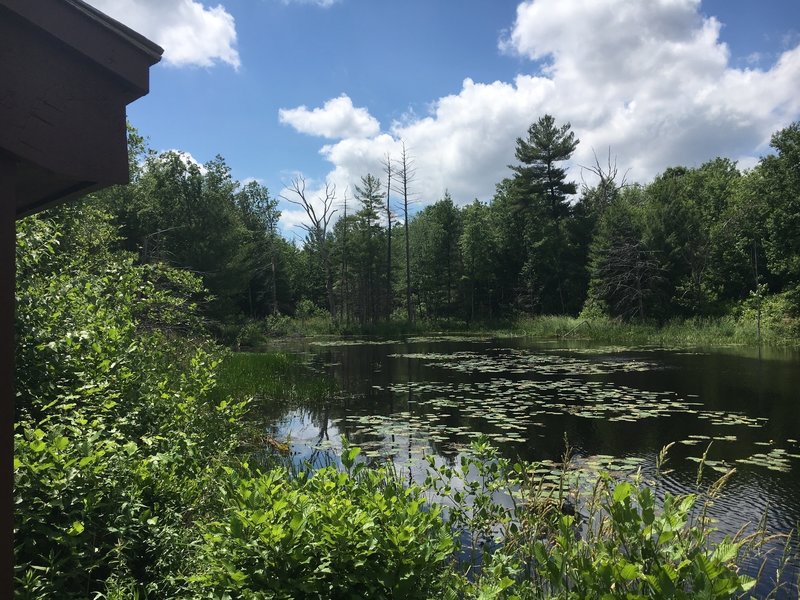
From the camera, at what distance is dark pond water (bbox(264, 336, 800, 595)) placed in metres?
6.34

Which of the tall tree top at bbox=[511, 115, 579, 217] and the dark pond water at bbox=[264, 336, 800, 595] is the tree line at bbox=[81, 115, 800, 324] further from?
the dark pond water at bbox=[264, 336, 800, 595]

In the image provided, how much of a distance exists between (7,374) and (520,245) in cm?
4220

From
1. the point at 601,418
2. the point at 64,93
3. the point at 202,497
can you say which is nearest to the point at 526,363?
the point at 601,418

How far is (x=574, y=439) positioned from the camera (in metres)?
7.71

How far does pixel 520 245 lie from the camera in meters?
41.9

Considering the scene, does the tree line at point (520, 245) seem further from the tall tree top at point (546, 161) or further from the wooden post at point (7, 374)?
the wooden post at point (7, 374)

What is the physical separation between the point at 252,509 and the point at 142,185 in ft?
106

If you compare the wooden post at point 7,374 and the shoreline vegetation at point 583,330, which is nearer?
the wooden post at point 7,374

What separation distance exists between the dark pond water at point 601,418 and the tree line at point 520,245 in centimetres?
1233

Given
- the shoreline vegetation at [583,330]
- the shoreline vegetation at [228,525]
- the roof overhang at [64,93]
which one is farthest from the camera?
the shoreline vegetation at [583,330]

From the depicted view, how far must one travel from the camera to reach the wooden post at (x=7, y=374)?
1.27m

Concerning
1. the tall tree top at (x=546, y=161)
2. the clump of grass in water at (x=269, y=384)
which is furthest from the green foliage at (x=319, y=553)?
the tall tree top at (x=546, y=161)

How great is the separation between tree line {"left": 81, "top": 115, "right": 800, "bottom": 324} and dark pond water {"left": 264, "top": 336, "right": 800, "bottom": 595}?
12330 mm

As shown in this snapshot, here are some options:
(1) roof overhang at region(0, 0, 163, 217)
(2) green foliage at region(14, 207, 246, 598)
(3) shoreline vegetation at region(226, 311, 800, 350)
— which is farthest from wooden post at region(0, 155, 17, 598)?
(3) shoreline vegetation at region(226, 311, 800, 350)
